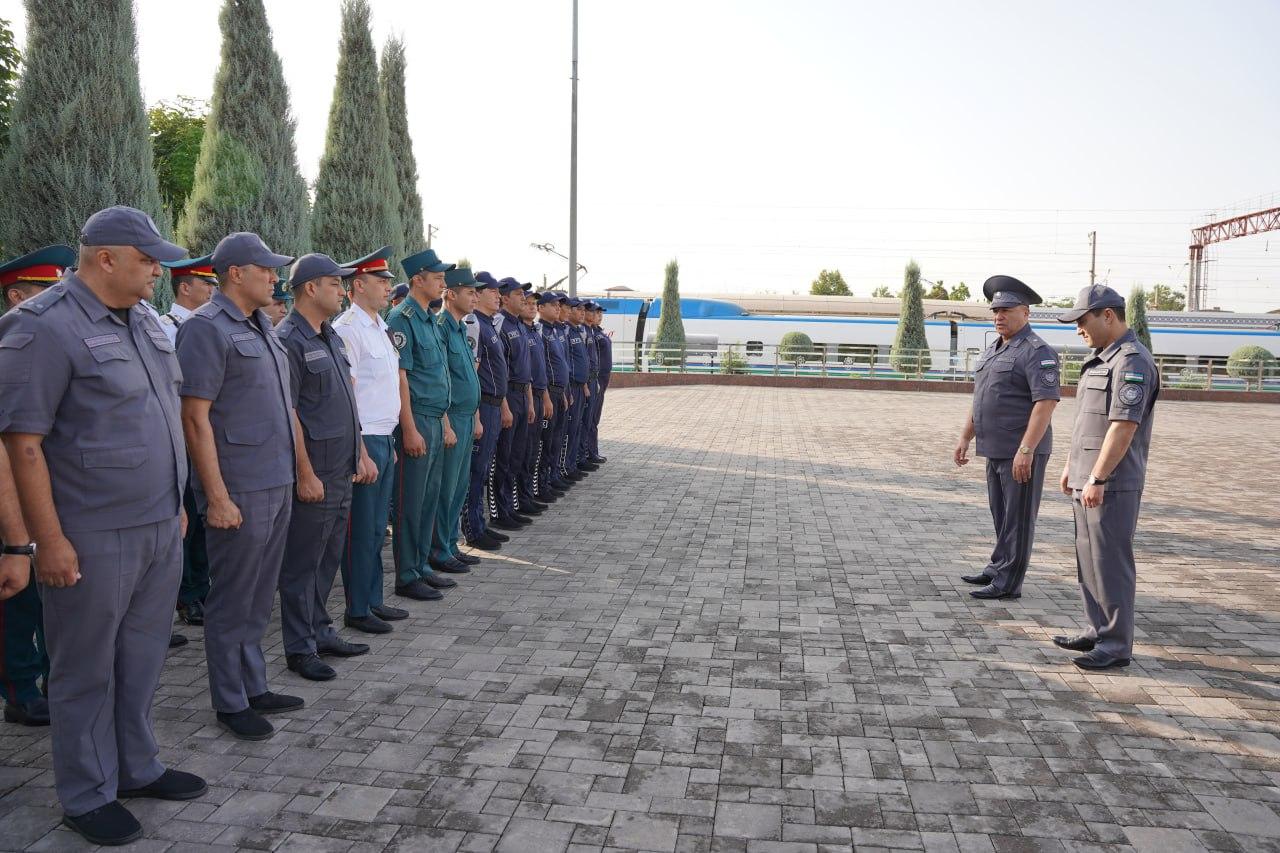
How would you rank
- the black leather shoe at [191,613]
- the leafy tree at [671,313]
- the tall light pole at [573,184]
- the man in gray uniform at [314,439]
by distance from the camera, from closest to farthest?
the man in gray uniform at [314,439], the black leather shoe at [191,613], the tall light pole at [573,184], the leafy tree at [671,313]

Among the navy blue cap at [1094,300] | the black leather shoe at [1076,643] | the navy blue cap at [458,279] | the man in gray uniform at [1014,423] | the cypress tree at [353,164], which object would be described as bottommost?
the black leather shoe at [1076,643]

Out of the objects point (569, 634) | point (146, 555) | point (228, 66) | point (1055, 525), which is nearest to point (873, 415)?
point (1055, 525)

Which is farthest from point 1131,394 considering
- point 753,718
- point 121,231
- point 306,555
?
point 121,231

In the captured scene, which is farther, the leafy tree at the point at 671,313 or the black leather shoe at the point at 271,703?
the leafy tree at the point at 671,313

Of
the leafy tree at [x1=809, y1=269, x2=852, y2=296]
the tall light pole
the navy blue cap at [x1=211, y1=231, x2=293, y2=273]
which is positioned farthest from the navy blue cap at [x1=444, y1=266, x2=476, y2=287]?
the leafy tree at [x1=809, y1=269, x2=852, y2=296]

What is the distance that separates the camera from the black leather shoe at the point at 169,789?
118 inches

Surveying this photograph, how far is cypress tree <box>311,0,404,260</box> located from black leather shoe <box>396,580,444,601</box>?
6.10 metres

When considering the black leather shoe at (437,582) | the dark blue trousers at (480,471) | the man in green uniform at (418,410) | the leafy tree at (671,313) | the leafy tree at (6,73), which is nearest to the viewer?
the man in green uniform at (418,410)

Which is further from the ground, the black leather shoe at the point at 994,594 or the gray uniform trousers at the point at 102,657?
the gray uniform trousers at the point at 102,657

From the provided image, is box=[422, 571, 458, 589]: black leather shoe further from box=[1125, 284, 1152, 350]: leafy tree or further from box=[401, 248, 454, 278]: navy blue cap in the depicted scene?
box=[1125, 284, 1152, 350]: leafy tree

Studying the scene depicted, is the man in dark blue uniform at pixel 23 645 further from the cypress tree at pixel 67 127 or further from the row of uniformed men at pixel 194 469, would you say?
the cypress tree at pixel 67 127

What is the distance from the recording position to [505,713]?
12.3ft

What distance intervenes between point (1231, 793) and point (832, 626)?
2096mm

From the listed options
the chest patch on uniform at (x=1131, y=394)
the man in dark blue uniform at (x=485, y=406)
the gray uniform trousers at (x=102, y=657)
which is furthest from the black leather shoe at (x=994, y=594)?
the gray uniform trousers at (x=102, y=657)
